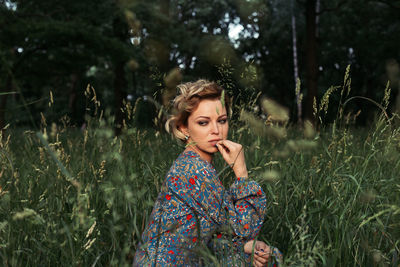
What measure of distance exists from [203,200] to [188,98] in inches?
22.6

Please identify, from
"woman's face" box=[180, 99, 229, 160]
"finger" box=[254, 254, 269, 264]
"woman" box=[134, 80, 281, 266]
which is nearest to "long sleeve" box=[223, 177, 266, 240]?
"woman" box=[134, 80, 281, 266]

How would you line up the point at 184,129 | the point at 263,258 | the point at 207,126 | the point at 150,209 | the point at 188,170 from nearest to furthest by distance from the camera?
the point at 263,258 < the point at 188,170 < the point at 207,126 < the point at 184,129 < the point at 150,209

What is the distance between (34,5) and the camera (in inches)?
437

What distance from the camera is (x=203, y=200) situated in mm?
1928

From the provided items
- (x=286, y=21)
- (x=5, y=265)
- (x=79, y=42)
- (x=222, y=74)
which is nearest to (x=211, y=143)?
(x=222, y=74)

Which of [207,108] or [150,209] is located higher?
[207,108]

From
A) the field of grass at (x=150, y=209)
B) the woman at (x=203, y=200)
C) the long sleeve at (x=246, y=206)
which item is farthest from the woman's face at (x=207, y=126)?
the long sleeve at (x=246, y=206)

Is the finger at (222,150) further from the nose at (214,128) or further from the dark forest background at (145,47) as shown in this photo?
the dark forest background at (145,47)

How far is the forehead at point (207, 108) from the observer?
2109 mm

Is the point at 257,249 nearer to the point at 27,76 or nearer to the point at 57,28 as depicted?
the point at 57,28

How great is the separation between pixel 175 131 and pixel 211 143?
26cm

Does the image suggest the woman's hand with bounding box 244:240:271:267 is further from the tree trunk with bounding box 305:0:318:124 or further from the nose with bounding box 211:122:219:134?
the tree trunk with bounding box 305:0:318:124

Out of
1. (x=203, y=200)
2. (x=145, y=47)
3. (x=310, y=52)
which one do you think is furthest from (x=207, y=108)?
(x=310, y=52)

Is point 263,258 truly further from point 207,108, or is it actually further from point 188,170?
point 207,108
